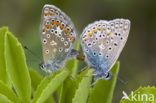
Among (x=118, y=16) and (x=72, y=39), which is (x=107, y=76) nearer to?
(x=72, y=39)

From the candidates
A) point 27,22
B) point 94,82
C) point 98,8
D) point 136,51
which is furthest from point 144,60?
point 94,82

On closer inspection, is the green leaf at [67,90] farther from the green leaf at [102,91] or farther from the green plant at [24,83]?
the green leaf at [102,91]

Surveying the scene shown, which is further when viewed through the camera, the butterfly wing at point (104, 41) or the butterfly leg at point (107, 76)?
the butterfly wing at point (104, 41)

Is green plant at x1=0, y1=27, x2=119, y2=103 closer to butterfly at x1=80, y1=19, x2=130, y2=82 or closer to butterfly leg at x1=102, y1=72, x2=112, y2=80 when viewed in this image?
butterfly leg at x1=102, y1=72, x2=112, y2=80

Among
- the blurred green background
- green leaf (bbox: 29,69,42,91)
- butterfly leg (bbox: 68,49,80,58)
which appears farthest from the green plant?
the blurred green background

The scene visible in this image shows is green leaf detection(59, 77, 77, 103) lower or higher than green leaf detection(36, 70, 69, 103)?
lower

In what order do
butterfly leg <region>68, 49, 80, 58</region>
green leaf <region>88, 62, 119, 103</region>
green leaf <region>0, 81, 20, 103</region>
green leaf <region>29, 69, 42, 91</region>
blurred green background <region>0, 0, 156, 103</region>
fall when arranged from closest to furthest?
1. green leaf <region>0, 81, 20, 103</region>
2. green leaf <region>88, 62, 119, 103</region>
3. green leaf <region>29, 69, 42, 91</region>
4. butterfly leg <region>68, 49, 80, 58</region>
5. blurred green background <region>0, 0, 156, 103</region>

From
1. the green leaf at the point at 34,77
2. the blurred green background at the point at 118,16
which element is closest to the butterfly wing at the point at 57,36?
the green leaf at the point at 34,77

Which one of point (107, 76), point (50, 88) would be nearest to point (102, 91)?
point (107, 76)
